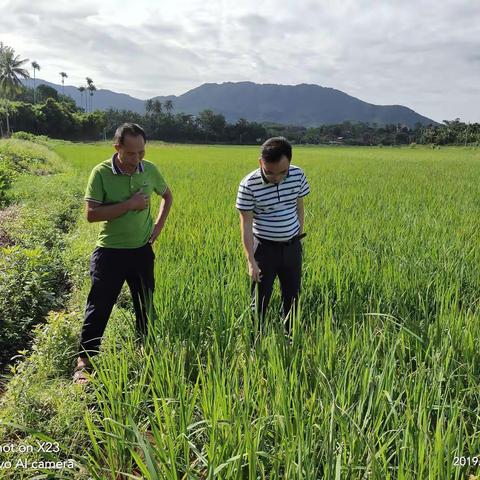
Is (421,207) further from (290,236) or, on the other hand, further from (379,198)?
(290,236)

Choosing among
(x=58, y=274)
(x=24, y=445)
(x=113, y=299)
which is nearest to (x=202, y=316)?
(x=113, y=299)

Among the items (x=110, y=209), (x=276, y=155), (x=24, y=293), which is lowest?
(x=24, y=293)

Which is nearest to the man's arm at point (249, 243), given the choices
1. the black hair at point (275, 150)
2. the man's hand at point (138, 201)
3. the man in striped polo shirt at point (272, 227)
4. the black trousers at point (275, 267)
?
the man in striped polo shirt at point (272, 227)

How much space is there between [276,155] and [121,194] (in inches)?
37.2

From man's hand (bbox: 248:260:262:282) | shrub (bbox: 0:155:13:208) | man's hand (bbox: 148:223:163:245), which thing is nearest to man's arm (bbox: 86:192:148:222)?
man's hand (bbox: 148:223:163:245)

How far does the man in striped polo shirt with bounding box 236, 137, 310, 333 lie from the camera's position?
8.59 ft

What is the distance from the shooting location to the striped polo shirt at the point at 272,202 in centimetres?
262

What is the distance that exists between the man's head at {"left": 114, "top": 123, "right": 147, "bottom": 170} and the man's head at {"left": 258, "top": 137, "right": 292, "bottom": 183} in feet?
2.27

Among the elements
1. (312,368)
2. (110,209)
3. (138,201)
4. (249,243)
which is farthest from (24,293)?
(312,368)

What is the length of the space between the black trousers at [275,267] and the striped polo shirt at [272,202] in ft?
0.22

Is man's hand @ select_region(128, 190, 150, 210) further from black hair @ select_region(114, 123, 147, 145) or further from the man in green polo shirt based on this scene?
black hair @ select_region(114, 123, 147, 145)

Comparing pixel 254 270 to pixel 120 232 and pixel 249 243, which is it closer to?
pixel 249 243

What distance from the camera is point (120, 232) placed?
2.61 meters

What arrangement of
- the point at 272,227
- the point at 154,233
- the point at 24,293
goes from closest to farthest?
the point at 272,227 < the point at 154,233 < the point at 24,293
